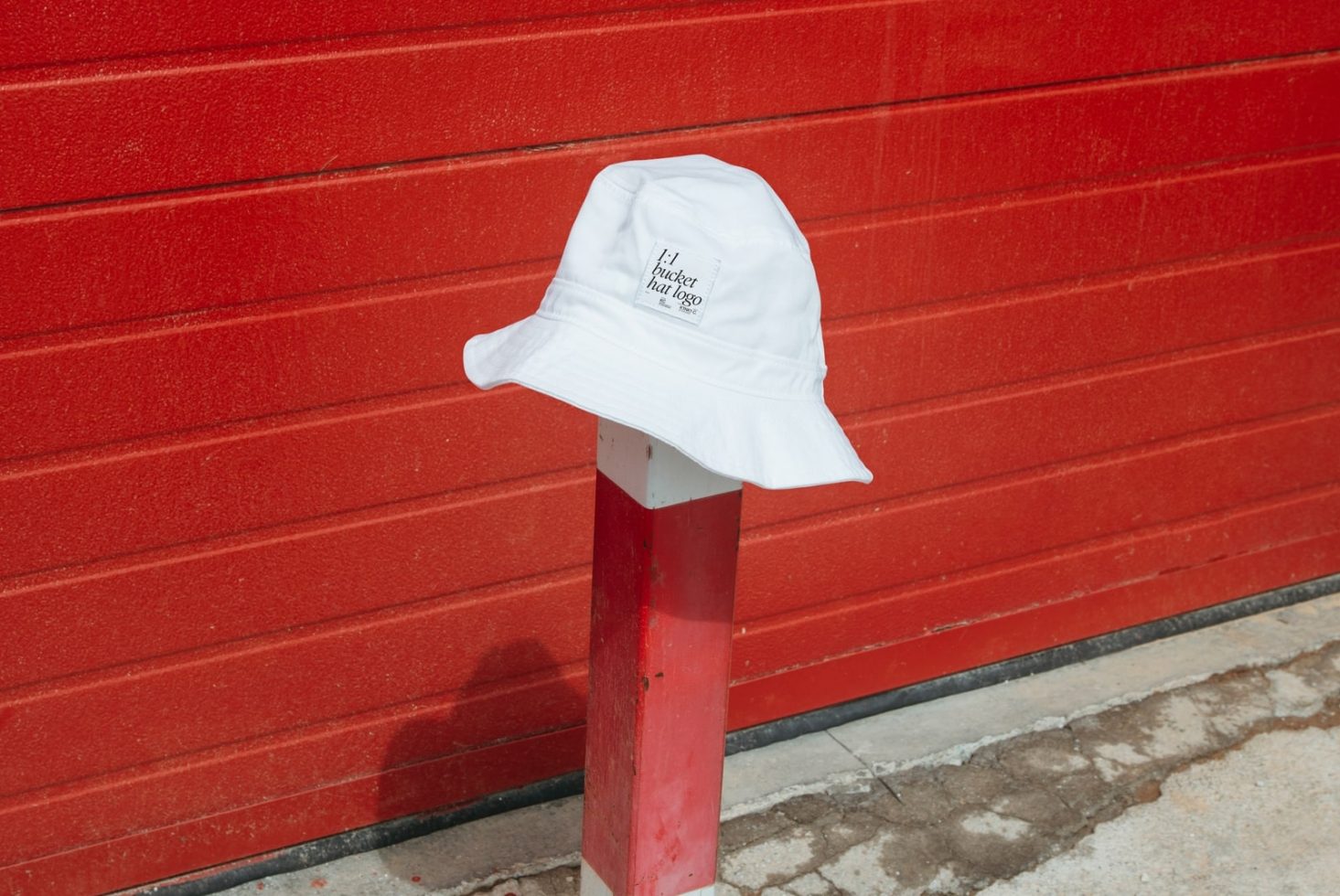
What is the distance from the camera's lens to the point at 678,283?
2066mm

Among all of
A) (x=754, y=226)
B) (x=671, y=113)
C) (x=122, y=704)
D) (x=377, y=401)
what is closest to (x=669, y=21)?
(x=671, y=113)

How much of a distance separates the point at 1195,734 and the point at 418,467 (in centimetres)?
222

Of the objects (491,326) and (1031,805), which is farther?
(1031,805)

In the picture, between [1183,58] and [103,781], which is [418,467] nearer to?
[103,781]

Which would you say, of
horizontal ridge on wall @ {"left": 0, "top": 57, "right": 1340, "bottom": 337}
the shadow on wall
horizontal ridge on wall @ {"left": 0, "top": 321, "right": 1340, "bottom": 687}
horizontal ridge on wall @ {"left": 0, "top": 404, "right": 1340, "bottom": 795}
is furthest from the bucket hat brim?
the shadow on wall

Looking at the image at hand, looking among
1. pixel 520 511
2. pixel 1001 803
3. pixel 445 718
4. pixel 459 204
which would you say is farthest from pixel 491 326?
pixel 1001 803

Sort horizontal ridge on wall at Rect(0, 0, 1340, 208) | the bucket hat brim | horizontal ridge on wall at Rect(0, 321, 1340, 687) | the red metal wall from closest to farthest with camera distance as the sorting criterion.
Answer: the bucket hat brim < horizontal ridge on wall at Rect(0, 0, 1340, 208) < the red metal wall < horizontal ridge on wall at Rect(0, 321, 1340, 687)

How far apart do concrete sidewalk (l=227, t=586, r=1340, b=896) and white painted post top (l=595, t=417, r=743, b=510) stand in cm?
151

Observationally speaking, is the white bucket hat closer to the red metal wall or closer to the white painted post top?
the white painted post top

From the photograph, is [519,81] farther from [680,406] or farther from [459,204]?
[680,406]

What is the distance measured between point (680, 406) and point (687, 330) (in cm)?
11

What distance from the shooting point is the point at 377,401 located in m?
3.29

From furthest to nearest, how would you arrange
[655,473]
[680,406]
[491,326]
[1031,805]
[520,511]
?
[1031,805] < [520,511] < [491,326] < [655,473] < [680,406]

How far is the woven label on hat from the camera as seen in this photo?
207 centimetres
